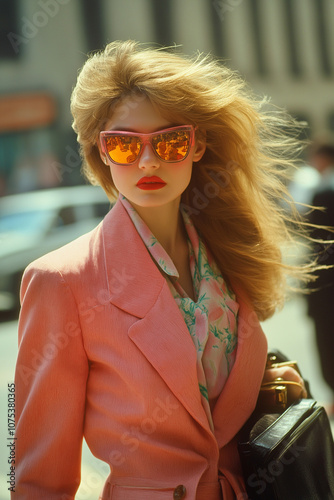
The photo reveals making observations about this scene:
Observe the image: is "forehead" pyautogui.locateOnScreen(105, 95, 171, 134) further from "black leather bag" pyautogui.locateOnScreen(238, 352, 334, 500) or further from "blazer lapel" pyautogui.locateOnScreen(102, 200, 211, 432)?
"black leather bag" pyautogui.locateOnScreen(238, 352, 334, 500)

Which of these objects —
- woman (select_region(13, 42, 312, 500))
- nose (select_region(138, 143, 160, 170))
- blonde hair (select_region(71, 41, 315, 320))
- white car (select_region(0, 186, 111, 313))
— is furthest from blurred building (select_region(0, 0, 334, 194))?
nose (select_region(138, 143, 160, 170))

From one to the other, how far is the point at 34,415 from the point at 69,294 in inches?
13.4

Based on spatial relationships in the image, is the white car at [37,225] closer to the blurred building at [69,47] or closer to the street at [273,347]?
the street at [273,347]

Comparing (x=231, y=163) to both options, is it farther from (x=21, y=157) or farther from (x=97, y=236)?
(x=21, y=157)

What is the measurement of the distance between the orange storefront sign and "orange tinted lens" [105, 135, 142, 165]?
1645 centimetres

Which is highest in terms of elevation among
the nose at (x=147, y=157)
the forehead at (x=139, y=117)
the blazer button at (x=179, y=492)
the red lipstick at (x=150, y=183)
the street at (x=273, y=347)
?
the forehead at (x=139, y=117)

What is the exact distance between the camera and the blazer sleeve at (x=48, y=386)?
1803mm

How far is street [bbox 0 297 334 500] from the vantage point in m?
4.07

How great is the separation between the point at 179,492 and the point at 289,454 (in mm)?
324

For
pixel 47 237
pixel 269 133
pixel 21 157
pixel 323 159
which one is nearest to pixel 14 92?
pixel 21 157

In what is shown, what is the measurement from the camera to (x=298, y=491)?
1.86 metres

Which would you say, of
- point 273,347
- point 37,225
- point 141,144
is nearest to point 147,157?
point 141,144

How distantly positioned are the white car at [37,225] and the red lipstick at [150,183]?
6.80m

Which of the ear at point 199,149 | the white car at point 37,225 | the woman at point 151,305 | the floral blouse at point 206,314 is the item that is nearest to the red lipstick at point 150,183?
the woman at point 151,305
